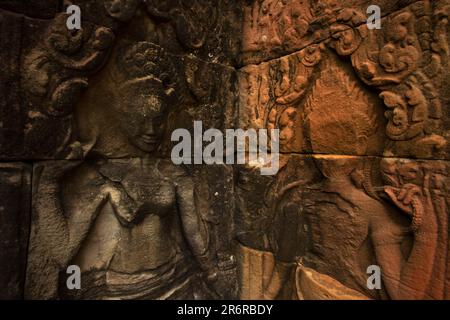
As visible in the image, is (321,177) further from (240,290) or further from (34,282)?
(34,282)

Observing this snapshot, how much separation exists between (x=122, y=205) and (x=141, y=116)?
0.62m

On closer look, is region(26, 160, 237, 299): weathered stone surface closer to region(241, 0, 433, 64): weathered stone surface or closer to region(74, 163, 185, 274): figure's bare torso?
region(74, 163, 185, 274): figure's bare torso

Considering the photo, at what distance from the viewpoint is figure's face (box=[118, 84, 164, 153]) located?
5.72ft

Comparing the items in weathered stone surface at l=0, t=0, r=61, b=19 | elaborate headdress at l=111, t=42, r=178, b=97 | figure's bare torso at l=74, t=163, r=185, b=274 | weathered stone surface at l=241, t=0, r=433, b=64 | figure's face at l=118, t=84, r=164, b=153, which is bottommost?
figure's bare torso at l=74, t=163, r=185, b=274

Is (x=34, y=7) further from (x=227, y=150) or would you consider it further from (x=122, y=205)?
(x=227, y=150)

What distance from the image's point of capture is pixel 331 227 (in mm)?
1847

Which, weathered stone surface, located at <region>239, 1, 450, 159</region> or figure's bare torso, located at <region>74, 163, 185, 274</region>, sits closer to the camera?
weathered stone surface, located at <region>239, 1, 450, 159</region>

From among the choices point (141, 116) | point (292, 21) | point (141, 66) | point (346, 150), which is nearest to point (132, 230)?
point (141, 116)

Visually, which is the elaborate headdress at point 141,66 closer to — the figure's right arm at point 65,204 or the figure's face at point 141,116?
the figure's face at point 141,116

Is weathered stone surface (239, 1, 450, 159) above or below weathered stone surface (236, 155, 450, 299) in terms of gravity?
above

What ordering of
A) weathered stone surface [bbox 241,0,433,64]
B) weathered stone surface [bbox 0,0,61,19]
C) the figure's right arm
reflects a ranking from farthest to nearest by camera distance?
weathered stone surface [bbox 241,0,433,64] → the figure's right arm → weathered stone surface [bbox 0,0,61,19]

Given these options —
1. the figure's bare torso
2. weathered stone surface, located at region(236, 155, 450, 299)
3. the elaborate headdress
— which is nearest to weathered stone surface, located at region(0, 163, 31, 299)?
the figure's bare torso

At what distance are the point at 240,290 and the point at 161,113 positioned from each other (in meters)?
1.64

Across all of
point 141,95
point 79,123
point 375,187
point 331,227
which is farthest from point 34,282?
point 375,187
